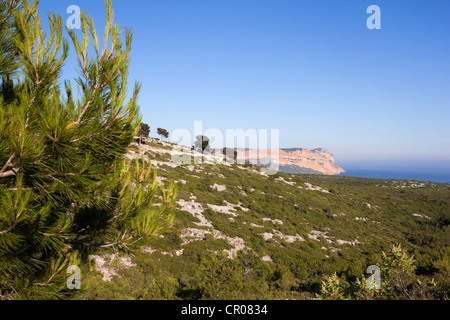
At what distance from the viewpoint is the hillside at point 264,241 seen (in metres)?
9.39

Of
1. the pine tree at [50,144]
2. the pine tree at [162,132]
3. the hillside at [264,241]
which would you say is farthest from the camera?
the pine tree at [162,132]

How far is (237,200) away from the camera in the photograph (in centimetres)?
2780

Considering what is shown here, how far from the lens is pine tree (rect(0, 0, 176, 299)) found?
282 centimetres

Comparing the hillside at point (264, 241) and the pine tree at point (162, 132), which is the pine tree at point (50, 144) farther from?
the pine tree at point (162, 132)

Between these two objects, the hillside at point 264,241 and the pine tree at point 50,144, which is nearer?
the pine tree at point 50,144

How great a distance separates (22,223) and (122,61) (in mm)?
2522

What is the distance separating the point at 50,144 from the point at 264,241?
18202 mm

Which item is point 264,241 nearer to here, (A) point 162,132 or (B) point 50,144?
(B) point 50,144

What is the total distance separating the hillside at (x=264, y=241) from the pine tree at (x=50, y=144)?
829 mm

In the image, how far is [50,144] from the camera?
289 cm

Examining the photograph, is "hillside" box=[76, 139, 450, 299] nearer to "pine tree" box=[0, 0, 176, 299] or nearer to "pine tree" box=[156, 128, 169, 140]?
"pine tree" box=[0, 0, 176, 299]

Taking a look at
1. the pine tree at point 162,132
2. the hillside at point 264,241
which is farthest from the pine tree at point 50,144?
the pine tree at point 162,132

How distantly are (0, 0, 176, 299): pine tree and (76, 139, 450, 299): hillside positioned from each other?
2.72 ft

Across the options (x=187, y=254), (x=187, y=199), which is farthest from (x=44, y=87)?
(x=187, y=199)
